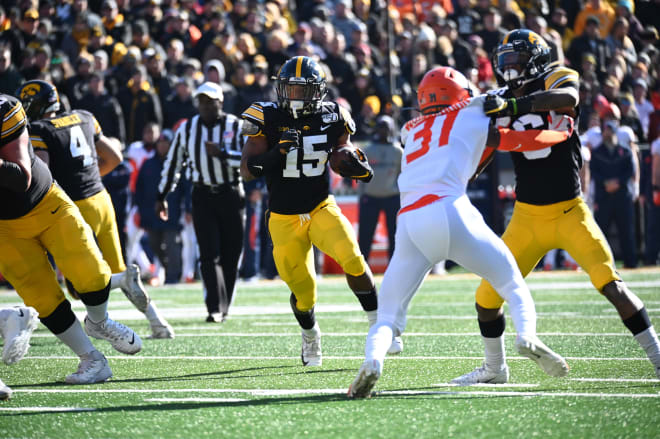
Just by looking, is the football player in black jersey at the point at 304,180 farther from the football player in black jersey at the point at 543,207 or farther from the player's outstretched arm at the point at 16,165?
the player's outstretched arm at the point at 16,165

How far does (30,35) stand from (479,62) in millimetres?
6307

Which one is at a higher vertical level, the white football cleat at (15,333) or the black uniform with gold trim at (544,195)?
the black uniform with gold trim at (544,195)

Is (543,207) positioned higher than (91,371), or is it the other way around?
(543,207)

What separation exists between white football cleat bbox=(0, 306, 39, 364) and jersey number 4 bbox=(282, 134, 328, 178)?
1684 millimetres

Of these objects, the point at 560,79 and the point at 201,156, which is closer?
the point at 560,79

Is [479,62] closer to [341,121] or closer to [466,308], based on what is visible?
[466,308]

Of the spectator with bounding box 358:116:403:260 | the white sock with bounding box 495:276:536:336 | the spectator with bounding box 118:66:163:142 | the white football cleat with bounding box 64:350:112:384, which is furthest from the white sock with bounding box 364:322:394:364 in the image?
the spectator with bounding box 118:66:163:142

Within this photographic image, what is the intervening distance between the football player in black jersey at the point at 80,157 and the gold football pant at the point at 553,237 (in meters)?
2.89

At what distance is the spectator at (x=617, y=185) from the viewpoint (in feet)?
41.7

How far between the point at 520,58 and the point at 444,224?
1295 mm

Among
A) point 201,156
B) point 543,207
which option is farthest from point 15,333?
point 201,156

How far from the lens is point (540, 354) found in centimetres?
421

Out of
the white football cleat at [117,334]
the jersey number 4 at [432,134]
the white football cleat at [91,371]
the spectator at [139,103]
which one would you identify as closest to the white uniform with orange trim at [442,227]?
the jersey number 4 at [432,134]

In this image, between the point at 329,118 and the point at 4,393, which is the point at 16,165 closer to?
the point at 4,393
